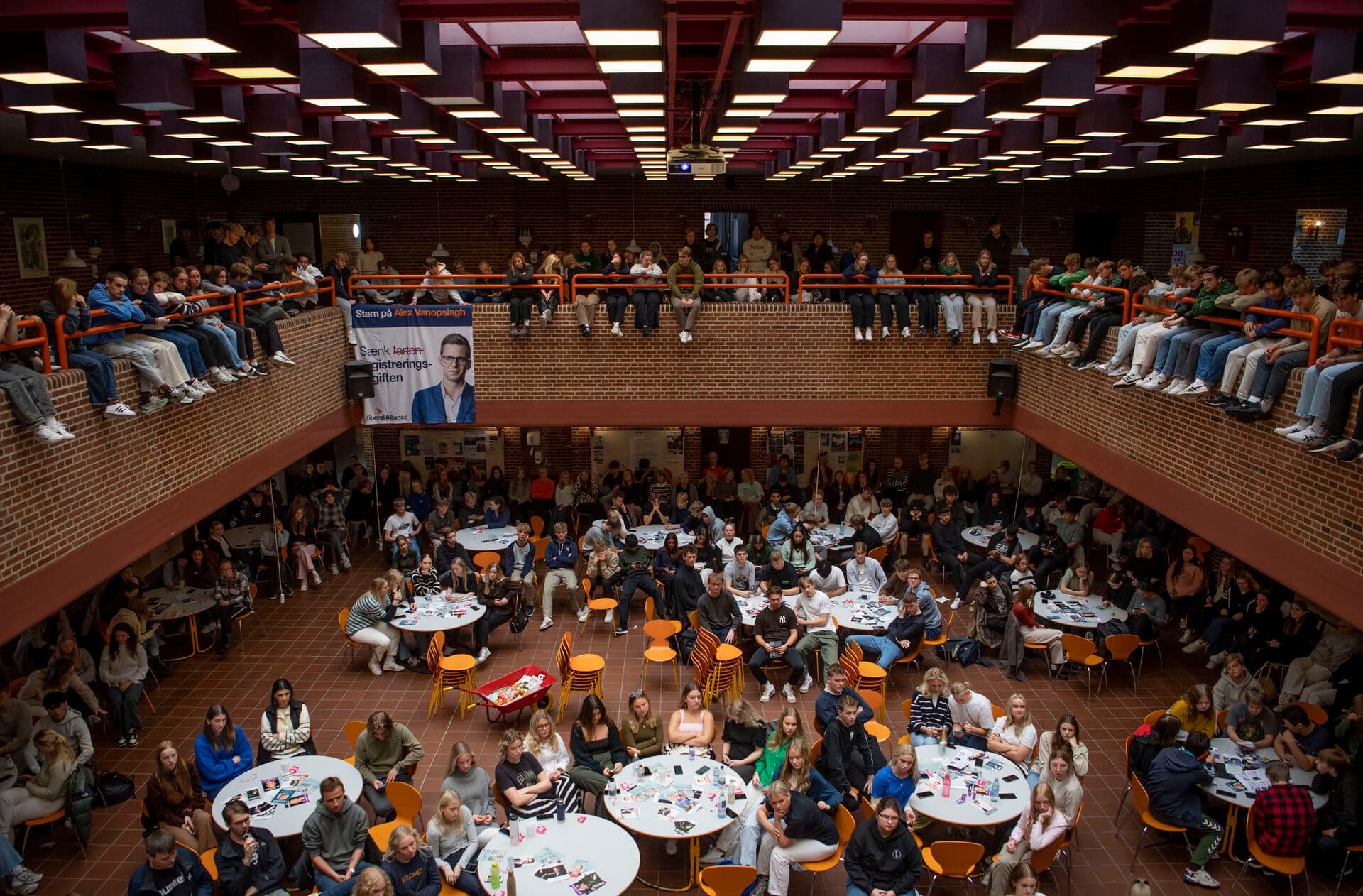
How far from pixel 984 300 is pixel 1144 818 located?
9272 mm

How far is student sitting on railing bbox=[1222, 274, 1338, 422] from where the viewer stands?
8.80m

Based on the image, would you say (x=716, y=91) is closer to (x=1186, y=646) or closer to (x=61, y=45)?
(x=61, y=45)

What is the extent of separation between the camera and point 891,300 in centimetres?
1603

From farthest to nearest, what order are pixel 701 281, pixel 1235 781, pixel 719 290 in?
pixel 719 290 < pixel 701 281 < pixel 1235 781

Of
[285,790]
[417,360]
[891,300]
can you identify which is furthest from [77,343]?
[891,300]

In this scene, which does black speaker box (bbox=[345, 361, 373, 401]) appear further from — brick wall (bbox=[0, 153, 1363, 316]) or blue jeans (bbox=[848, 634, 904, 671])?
blue jeans (bbox=[848, 634, 904, 671])

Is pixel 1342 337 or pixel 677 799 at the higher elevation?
pixel 1342 337

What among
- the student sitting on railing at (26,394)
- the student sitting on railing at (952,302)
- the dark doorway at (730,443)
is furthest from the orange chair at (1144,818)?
the dark doorway at (730,443)

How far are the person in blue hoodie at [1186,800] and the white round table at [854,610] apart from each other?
4110 millimetres

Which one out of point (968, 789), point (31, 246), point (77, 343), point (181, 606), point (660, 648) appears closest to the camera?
point (968, 789)

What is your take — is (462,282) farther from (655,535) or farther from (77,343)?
(77,343)

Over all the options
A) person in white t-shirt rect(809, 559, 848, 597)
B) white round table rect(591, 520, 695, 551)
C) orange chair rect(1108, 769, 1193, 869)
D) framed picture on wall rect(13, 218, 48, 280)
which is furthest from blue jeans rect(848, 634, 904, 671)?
framed picture on wall rect(13, 218, 48, 280)

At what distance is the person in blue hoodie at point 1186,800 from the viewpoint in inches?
347

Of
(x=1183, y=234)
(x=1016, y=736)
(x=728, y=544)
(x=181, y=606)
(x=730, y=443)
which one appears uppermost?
(x=1183, y=234)
